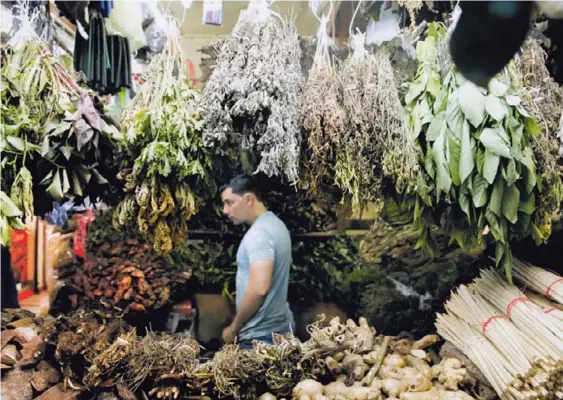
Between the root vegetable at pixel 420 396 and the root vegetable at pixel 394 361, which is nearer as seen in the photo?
the root vegetable at pixel 420 396

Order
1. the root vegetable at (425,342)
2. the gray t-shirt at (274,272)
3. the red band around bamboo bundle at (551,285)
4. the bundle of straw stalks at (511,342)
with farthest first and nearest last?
the gray t-shirt at (274,272)
the root vegetable at (425,342)
the red band around bamboo bundle at (551,285)
the bundle of straw stalks at (511,342)

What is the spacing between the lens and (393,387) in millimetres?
2137

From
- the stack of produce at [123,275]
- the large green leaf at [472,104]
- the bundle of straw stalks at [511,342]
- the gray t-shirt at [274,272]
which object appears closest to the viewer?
the bundle of straw stalks at [511,342]

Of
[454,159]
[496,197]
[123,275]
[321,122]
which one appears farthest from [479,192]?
[123,275]

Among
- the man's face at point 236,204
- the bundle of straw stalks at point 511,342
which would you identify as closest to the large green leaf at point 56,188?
the man's face at point 236,204

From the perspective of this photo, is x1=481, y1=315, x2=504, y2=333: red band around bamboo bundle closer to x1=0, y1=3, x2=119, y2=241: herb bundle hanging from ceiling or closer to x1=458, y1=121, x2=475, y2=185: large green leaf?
x1=458, y1=121, x2=475, y2=185: large green leaf

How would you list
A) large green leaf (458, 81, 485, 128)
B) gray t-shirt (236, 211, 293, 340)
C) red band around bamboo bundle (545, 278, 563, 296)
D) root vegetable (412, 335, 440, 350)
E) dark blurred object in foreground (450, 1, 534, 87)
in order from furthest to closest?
gray t-shirt (236, 211, 293, 340) → root vegetable (412, 335, 440, 350) → red band around bamboo bundle (545, 278, 563, 296) → large green leaf (458, 81, 485, 128) → dark blurred object in foreground (450, 1, 534, 87)

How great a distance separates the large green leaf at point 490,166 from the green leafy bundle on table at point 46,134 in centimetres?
166

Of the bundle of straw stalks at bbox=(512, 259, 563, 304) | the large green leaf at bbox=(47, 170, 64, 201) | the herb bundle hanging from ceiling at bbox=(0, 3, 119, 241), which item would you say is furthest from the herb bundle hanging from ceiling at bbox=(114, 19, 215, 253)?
the bundle of straw stalks at bbox=(512, 259, 563, 304)

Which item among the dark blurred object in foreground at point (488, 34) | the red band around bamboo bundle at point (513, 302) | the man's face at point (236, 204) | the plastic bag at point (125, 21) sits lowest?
the red band around bamboo bundle at point (513, 302)

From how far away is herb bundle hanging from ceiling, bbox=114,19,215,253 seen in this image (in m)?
2.15

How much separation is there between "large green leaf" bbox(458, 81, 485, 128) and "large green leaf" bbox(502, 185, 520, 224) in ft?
1.10

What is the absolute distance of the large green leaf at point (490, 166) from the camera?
2.00 meters

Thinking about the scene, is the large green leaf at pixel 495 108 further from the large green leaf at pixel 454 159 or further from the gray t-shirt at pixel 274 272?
the gray t-shirt at pixel 274 272
